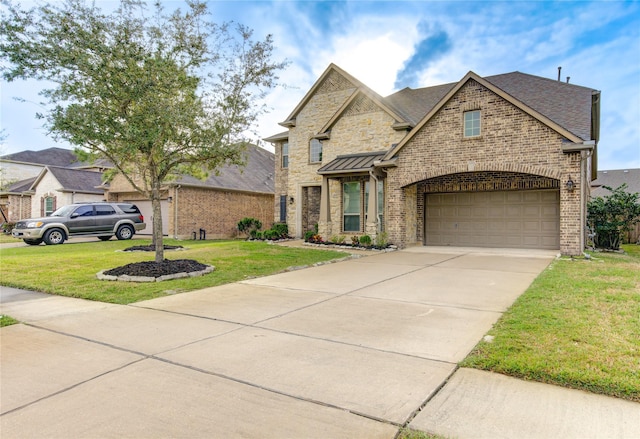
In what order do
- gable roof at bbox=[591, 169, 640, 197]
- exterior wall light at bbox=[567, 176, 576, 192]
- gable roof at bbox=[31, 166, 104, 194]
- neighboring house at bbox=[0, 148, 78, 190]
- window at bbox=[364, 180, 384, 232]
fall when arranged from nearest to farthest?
exterior wall light at bbox=[567, 176, 576, 192], window at bbox=[364, 180, 384, 232], gable roof at bbox=[31, 166, 104, 194], gable roof at bbox=[591, 169, 640, 197], neighboring house at bbox=[0, 148, 78, 190]

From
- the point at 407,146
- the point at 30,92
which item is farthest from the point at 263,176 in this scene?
the point at 30,92

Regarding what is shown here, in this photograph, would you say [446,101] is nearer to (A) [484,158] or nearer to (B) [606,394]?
(A) [484,158]

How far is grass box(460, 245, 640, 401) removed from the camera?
338cm

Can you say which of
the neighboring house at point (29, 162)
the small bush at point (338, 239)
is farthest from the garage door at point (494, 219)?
the neighboring house at point (29, 162)

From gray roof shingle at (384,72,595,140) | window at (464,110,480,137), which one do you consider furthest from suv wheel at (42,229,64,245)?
window at (464,110,480,137)

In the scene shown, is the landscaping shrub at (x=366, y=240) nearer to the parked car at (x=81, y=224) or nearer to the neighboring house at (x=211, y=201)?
the neighboring house at (x=211, y=201)

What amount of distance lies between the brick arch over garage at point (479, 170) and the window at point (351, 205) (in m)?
2.21

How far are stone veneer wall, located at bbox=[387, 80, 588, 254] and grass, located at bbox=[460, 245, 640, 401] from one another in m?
5.26

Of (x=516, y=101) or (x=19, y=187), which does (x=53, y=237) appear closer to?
(x=19, y=187)

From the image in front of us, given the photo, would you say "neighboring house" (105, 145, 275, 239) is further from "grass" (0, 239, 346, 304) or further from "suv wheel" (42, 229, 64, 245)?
"grass" (0, 239, 346, 304)

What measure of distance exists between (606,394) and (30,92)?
426 inches

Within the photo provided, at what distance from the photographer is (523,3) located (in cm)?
1267

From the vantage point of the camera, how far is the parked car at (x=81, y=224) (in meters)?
17.2

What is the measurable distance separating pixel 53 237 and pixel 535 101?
2145 centimetres
